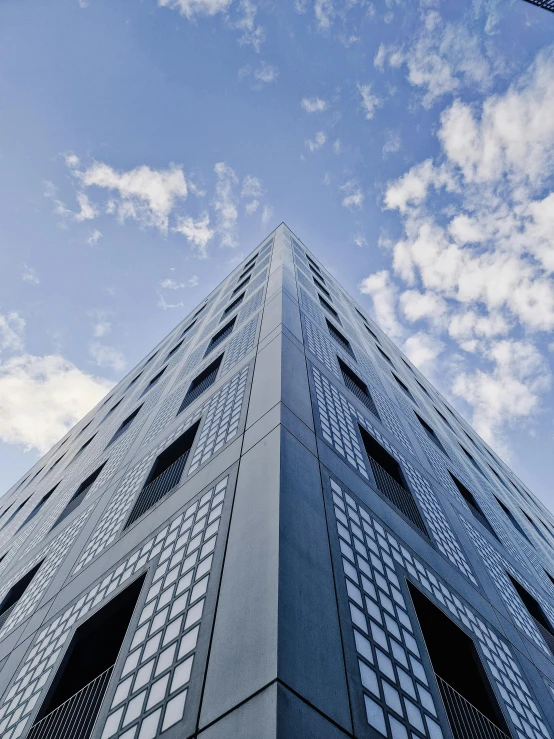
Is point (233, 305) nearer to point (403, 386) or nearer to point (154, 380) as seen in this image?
point (154, 380)

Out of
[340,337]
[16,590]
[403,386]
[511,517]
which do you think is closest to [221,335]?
[340,337]

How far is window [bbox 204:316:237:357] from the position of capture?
Answer: 1592cm

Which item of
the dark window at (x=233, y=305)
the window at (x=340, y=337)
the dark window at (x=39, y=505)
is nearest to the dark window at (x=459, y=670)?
the window at (x=340, y=337)

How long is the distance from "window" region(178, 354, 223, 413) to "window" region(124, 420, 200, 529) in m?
1.67

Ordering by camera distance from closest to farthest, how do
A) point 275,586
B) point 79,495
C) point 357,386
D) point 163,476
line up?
1. point 275,586
2. point 163,476
3. point 357,386
4. point 79,495

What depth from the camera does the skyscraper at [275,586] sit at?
163 inches

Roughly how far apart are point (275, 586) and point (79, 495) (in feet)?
37.5

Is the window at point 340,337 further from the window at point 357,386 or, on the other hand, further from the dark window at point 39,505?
the dark window at point 39,505

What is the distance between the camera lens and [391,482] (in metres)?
9.76

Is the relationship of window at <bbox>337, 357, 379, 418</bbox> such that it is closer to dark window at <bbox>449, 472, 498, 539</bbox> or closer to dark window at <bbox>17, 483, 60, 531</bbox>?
dark window at <bbox>449, 472, 498, 539</bbox>

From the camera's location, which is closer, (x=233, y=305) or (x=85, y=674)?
(x=85, y=674)

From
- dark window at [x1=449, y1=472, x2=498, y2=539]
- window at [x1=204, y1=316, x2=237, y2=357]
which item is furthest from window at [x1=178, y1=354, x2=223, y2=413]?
dark window at [x1=449, y1=472, x2=498, y2=539]

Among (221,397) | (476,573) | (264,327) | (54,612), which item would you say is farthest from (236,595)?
(264,327)

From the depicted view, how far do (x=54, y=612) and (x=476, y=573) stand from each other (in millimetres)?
8070
